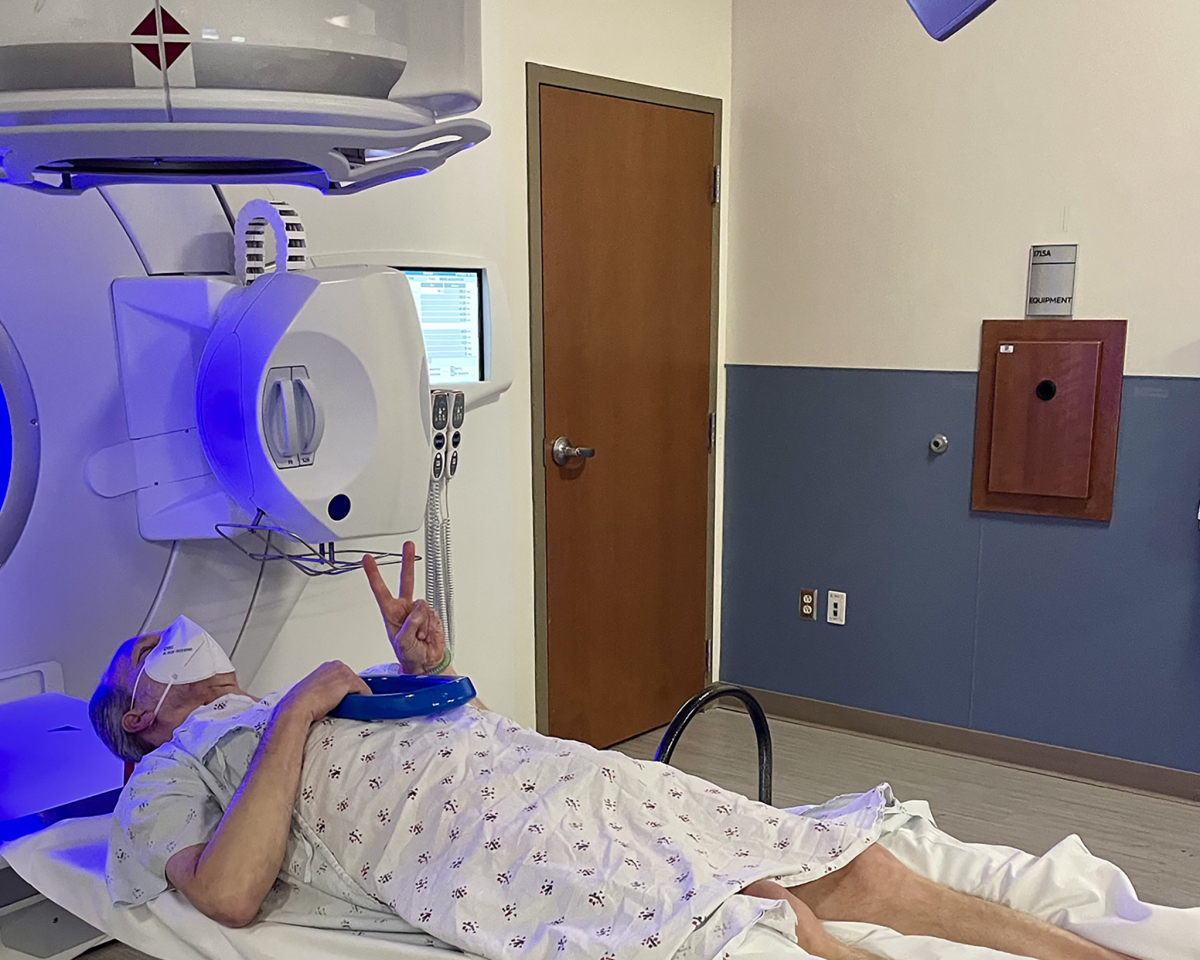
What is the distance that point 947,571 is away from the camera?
130 inches

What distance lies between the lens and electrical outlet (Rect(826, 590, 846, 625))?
3.48 meters

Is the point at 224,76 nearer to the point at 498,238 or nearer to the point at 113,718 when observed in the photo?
the point at 113,718

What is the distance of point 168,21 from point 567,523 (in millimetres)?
2491

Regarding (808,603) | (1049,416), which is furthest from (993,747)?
(1049,416)

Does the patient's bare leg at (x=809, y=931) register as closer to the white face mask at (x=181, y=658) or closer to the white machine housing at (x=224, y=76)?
the white face mask at (x=181, y=658)

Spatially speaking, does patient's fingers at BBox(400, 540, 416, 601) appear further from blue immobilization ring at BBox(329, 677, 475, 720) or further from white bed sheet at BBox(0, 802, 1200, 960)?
white bed sheet at BBox(0, 802, 1200, 960)

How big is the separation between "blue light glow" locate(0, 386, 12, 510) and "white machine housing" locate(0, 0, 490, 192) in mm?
1021

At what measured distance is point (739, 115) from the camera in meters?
3.48

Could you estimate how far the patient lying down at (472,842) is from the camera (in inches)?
56.1

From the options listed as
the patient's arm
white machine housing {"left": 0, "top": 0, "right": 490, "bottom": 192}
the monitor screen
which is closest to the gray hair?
the patient's arm

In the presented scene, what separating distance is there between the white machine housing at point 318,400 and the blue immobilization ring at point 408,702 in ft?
0.90

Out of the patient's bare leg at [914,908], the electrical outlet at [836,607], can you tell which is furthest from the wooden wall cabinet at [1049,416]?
the patient's bare leg at [914,908]

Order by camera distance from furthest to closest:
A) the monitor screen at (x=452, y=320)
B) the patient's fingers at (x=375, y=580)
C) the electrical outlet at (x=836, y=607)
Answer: the electrical outlet at (x=836, y=607) → the monitor screen at (x=452, y=320) → the patient's fingers at (x=375, y=580)

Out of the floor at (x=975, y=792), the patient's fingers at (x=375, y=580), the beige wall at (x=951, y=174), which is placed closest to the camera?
the patient's fingers at (x=375, y=580)
